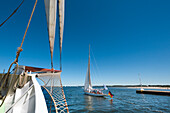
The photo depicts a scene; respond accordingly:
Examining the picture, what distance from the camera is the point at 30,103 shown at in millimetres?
2215

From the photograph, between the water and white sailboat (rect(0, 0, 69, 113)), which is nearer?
white sailboat (rect(0, 0, 69, 113))

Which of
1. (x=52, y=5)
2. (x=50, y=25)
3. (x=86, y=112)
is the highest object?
(x=52, y=5)

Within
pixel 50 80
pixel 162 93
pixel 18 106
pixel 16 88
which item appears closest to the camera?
pixel 18 106

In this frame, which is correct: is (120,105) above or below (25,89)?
below

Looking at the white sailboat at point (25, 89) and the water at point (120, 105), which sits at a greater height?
the white sailboat at point (25, 89)

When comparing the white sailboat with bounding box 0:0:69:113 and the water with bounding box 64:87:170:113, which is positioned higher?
the white sailboat with bounding box 0:0:69:113

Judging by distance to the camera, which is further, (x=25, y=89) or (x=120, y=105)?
(x=120, y=105)

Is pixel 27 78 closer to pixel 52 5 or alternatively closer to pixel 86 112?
pixel 52 5

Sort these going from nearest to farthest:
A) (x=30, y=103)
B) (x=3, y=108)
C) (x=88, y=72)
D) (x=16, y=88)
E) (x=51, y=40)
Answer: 1. (x=30, y=103)
2. (x=3, y=108)
3. (x=16, y=88)
4. (x=51, y=40)
5. (x=88, y=72)

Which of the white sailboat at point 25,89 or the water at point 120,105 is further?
the water at point 120,105

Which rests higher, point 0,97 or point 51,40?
point 51,40

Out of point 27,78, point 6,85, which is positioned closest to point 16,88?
point 27,78

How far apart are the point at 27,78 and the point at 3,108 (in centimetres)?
136

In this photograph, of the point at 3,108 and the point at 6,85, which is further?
the point at 6,85
